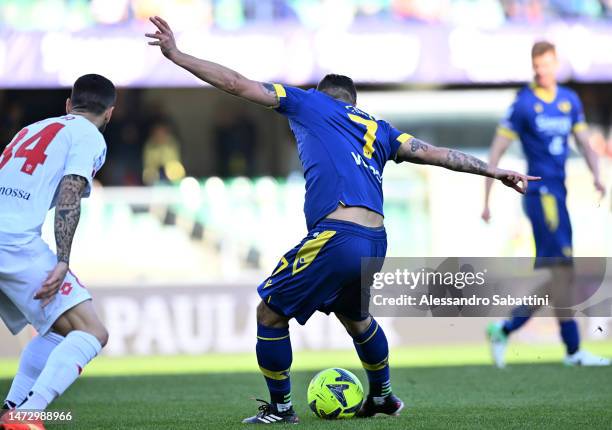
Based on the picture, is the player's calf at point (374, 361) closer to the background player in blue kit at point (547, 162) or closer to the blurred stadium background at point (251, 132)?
the background player in blue kit at point (547, 162)

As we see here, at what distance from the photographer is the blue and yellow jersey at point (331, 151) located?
6.45 metres

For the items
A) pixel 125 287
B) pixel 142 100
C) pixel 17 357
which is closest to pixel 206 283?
pixel 125 287

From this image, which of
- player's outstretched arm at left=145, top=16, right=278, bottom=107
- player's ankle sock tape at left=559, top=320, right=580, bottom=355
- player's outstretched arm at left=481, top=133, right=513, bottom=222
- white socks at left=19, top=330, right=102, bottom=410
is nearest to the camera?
white socks at left=19, top=330, right=102, bottom=410

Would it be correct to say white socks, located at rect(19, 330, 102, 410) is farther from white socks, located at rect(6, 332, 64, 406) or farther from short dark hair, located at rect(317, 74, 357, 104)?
short dark hair, located at rect(317, 74, 357, 104)

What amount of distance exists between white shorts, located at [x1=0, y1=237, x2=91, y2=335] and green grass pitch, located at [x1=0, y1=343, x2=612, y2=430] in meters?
0.82

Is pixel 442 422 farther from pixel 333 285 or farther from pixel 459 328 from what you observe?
pixel 459 328

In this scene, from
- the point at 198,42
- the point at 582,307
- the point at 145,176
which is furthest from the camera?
the point at 145,176

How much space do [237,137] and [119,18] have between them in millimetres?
3162

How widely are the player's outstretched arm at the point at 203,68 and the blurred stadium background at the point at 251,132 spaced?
6.50 m

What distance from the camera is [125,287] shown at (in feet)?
46.1

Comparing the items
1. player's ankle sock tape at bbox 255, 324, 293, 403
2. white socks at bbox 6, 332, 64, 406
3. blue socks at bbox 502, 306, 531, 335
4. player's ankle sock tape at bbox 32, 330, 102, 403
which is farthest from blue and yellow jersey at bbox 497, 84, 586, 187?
player's ankle sock tape at bbox 32, 330, 102, 403

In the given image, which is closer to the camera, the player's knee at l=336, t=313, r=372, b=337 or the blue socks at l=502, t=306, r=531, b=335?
the player's knee at l=336, t=313, r=372, b=337

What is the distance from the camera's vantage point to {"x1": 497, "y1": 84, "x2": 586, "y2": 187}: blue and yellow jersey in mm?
10422
